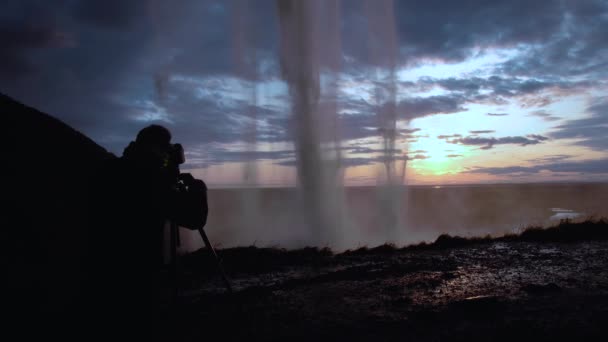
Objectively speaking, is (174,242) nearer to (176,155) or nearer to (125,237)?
(176,155)

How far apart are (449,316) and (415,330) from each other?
80 centimetres

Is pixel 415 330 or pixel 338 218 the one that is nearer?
pixel 415 330

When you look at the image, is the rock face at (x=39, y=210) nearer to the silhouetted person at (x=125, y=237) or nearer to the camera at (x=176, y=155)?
the silhouetted person at (x=125, y=237)

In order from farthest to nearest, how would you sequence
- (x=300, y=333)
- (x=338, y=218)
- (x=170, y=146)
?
(x=338, y=218) → (x=300, y=333) → (x=170, y=146)

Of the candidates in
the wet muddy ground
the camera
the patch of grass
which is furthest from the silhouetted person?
the patch of grass

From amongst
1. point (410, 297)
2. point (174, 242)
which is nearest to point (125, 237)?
point (174, 242)

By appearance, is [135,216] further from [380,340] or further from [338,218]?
[338,218]

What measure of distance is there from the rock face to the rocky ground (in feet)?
7.27

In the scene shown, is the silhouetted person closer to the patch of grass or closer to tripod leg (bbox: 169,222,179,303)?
tripod leg (bbox: 169,222,179,303)

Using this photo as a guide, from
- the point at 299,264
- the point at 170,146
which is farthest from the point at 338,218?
the point at 170,146

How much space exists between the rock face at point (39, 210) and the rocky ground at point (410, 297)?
7.27 ft

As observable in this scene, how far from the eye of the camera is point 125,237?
3.11m

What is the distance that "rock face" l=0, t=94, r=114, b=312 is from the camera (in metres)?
5.09

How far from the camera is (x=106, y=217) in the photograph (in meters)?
3.13
